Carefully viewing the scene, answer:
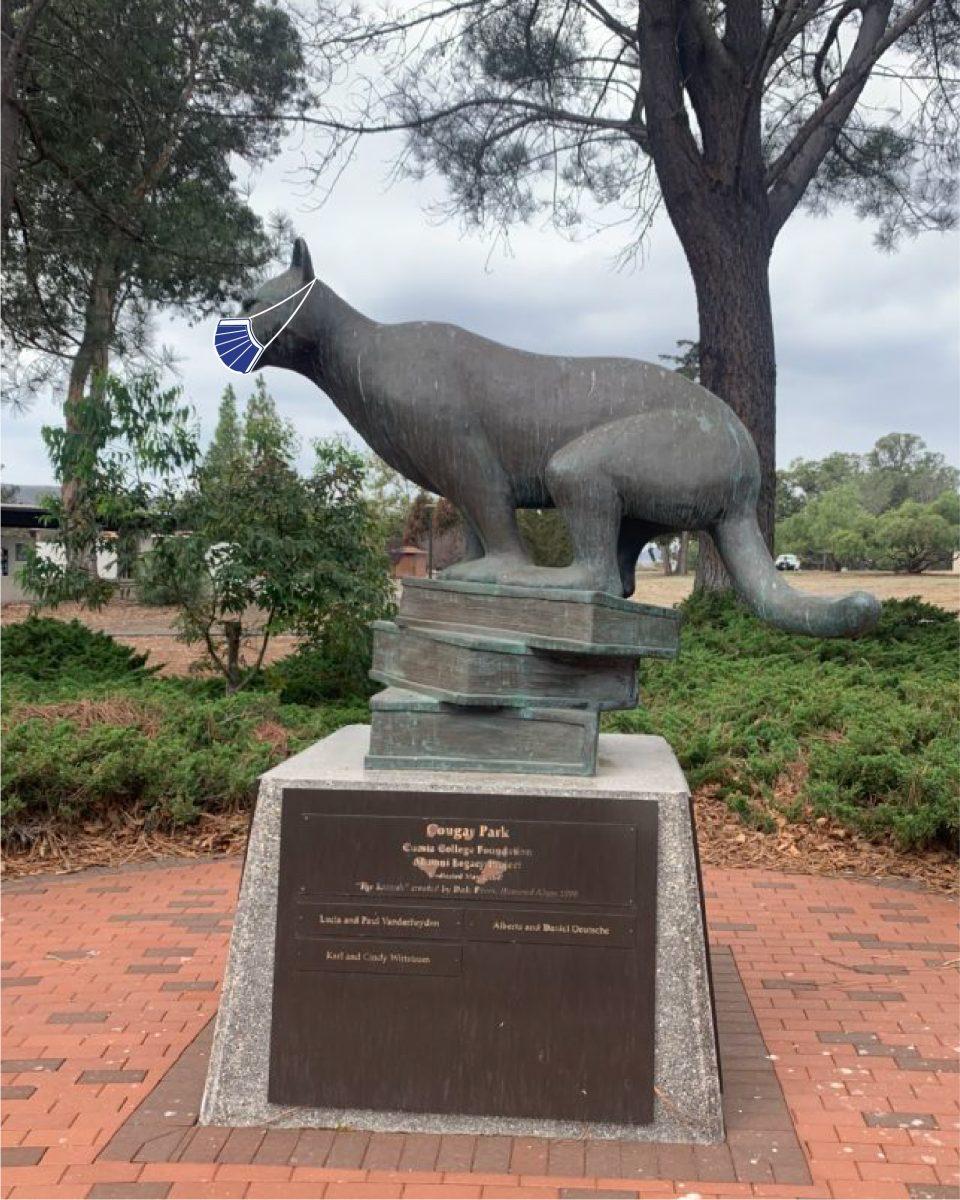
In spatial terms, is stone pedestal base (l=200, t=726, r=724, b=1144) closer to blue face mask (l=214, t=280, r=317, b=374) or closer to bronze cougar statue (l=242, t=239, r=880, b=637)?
bronze cougar statue (l=242, t=239, r=880, b=637)

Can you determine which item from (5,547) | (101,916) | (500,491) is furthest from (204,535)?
(5,547)

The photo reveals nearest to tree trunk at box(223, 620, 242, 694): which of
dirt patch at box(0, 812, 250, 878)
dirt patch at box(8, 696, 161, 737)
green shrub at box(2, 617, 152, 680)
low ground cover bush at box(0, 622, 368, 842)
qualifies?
green shrub at box(2, 617, 152, 680)

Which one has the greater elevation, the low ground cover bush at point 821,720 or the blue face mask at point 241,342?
the blue face mask at point 241,342

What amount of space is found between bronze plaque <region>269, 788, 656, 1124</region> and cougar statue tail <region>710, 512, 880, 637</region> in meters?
0.71

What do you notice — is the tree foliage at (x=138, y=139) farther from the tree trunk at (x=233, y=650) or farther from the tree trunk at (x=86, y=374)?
the tree trunk at (x=233, y=650)

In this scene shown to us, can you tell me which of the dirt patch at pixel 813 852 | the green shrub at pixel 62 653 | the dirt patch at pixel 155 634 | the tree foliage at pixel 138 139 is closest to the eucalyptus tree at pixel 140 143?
the tree foliage at pixel 138 139

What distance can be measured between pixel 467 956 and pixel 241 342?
190 cm

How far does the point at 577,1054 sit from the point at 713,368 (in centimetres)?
783

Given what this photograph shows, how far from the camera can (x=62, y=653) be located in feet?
35.0

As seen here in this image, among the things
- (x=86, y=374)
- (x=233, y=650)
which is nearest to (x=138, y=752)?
(x=233, y=650)

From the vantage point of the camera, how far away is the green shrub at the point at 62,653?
10109 mm

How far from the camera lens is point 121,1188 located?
108 inches

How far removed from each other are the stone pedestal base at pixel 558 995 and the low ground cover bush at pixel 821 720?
332 cm

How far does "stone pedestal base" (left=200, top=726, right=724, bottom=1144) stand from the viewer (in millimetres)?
3037
